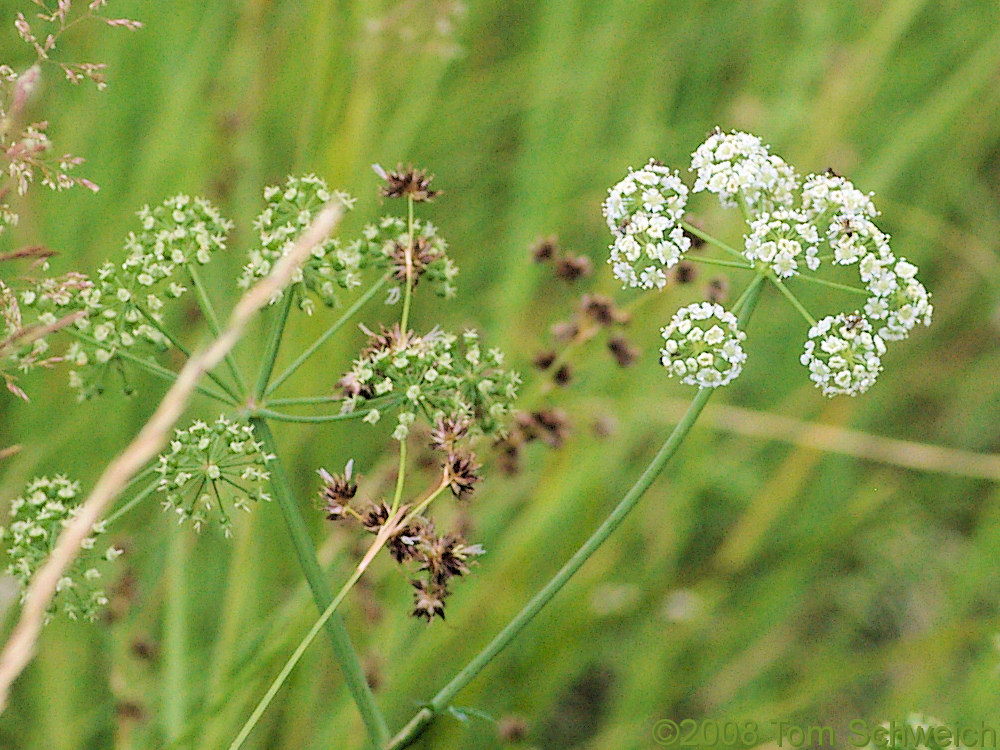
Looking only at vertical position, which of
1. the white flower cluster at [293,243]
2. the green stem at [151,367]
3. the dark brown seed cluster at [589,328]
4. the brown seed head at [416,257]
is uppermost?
the dark brown seed cluster at [589,328]

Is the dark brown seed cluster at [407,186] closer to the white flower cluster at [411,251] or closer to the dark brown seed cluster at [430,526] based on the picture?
the white flower cluster at [411,251]

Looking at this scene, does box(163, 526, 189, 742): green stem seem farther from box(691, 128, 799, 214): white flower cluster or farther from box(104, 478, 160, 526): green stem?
box(691, 128, 799, 214): white flower cluster

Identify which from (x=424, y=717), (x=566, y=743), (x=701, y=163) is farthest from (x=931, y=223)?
(x=424, y=717)

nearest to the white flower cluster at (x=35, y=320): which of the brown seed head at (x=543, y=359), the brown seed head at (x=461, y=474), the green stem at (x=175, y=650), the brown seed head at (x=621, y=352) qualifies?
the brown seed head at (x=461, y=474)

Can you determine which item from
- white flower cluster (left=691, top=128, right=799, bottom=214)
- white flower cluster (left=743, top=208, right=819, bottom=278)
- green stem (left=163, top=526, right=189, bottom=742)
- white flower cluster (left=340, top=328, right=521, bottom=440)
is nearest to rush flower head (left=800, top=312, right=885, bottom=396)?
white flower cluster (left=743, top=208, right=819, bottom=278)

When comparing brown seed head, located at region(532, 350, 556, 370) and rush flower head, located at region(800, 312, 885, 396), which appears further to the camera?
brown seed head, located at region(532, 350, 556, 370)

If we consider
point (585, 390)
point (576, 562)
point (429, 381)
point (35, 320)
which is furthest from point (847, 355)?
point (585, 390)

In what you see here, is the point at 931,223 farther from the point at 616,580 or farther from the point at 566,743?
the point at 566,743
